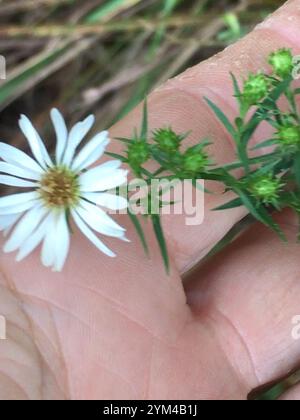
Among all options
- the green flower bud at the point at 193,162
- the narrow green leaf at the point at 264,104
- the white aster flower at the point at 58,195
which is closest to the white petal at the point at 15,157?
the white aster flower at the point at 58,195

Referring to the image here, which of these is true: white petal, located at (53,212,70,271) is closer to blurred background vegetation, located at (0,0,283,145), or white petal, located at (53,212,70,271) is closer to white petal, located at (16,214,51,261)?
white petal, located at (16,214,51,261)

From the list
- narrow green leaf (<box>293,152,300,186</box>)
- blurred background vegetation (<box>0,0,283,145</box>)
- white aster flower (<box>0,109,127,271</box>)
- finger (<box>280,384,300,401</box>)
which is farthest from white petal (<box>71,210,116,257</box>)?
blurred background vegetation (<box>0,0,283,145</box>)

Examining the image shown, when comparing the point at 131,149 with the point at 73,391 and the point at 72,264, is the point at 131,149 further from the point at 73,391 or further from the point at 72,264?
the point at 73,391

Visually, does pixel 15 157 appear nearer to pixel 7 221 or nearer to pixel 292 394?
pixel 7 221

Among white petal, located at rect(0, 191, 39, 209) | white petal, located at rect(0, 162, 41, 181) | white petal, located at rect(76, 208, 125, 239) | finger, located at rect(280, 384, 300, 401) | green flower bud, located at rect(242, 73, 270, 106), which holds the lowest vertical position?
finger, located at rect(280, 384, 300, 401)

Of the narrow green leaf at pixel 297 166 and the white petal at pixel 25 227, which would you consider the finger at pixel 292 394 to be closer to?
the narrow green leaf at pixel 297 166

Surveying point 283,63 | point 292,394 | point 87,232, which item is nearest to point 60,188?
point 87,232
